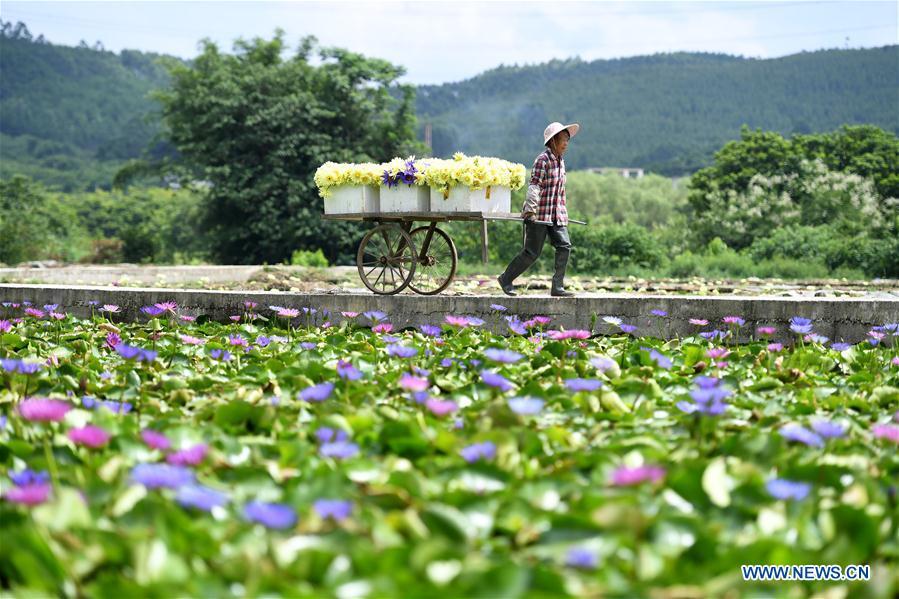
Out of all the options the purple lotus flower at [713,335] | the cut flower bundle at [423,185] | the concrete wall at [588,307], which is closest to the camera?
the purple lotus flower at [713,335]

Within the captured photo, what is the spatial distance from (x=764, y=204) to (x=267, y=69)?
14.6 m

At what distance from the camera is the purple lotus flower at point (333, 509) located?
5.10 ft

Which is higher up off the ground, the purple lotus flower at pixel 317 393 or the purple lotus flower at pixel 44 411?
the purple lotus flower at pixel 44 411

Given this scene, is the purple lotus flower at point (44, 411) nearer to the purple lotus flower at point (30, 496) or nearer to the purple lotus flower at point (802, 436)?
the purple lotus flower at point (30, 496)

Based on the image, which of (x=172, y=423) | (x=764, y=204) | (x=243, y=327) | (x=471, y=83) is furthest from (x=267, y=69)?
(x=471, y=83)

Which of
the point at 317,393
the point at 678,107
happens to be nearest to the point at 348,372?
the point at 317,393

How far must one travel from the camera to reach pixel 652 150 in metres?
84.0

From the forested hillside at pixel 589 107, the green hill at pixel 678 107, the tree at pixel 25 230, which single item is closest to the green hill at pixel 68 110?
the forested hillside at pixel 589 107

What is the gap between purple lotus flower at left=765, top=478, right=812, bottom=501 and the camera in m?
1.72

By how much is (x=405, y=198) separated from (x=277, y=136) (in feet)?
56.2

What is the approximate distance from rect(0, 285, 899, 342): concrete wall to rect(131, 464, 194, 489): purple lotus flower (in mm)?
4245

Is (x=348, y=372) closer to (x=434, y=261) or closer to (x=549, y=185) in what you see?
(x=549, y=185)

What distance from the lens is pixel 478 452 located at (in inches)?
76.1

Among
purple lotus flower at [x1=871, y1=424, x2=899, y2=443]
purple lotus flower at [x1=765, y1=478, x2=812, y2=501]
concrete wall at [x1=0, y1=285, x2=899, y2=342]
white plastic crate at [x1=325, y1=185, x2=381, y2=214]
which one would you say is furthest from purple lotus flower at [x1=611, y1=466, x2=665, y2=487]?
white plastic crate at [x1=325, y1=185, x2=381, y2=214]
